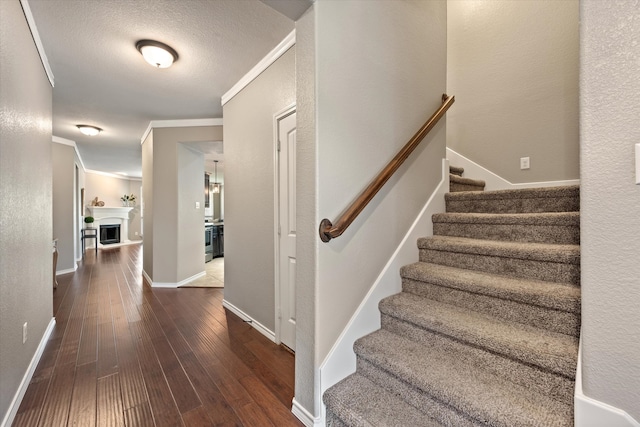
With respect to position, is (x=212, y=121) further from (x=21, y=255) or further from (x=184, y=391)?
(x=184, y=391)

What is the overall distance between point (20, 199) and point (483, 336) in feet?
9.41

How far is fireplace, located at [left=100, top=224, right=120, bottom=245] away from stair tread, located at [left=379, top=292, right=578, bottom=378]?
10525 mm

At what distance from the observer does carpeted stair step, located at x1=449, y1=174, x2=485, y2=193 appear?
2.57 meters

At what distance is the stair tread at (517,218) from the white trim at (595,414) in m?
0.93

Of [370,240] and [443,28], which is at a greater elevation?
[443,28]

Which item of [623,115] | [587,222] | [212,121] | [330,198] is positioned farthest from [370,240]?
[212,121]

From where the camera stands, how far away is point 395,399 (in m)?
1.28

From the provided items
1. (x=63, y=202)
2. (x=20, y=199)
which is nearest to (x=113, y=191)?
(x=63, y=202)

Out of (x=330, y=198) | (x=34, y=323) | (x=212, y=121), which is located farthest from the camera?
(x=212, y=121)

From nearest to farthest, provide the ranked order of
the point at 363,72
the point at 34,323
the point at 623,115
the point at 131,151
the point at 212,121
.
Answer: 1. the point at 623,115
2. the point at 363,72
3. the point at 34,323
4. the point at 212,121
5. the point at 131,151

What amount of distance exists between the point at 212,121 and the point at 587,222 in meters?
4.34

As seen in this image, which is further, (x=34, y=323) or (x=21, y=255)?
(x=34, y=323)

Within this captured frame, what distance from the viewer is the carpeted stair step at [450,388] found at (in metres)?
0.97

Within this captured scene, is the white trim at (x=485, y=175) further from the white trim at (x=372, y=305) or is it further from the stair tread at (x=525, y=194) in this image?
the white trim at (x=372, y=305)
